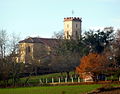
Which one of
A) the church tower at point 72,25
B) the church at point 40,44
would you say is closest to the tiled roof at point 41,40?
the church at point 40,44

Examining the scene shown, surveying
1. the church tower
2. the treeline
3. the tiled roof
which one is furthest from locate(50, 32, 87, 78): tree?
the church tower

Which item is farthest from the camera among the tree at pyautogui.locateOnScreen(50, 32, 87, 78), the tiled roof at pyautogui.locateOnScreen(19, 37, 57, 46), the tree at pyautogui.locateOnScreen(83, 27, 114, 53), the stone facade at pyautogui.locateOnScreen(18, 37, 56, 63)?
the tiled roof at pyautogui.locateOnScreen(19, 37, 57, 46)

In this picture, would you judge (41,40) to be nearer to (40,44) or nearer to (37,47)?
(40,44)

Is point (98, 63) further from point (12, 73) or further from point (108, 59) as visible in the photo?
point (12, 73)

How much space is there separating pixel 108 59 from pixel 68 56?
10.5m

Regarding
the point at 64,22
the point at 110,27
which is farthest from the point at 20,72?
the point at 64,22

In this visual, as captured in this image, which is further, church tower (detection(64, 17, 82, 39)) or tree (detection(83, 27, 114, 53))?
church tower (detection(64, 17, 82, 39))

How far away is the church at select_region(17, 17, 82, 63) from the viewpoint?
65.3 metres

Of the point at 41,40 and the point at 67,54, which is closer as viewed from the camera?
the point at 67,54

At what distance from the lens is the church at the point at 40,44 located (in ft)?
214

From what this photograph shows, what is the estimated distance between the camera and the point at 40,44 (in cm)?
8112

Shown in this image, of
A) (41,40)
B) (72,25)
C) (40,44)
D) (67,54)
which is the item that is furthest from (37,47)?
(72,25)

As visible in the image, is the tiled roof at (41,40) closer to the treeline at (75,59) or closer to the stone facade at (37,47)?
the stone facade at (37,47)

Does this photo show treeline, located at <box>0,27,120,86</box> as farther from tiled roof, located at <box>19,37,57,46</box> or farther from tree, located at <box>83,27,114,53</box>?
tiled roof, located at <box>19,37,57,46</box>
